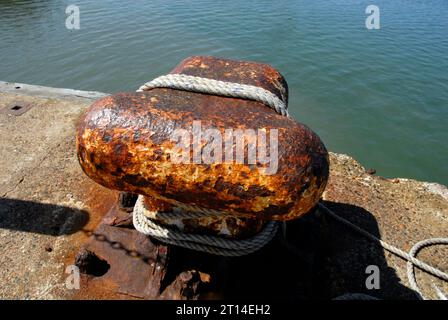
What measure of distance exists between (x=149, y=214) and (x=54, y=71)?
783 centimetres

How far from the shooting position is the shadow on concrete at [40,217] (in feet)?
10.1

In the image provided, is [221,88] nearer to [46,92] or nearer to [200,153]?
[200,153]

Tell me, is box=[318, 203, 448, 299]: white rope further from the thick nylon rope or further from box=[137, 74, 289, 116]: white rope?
box=[137, 74, 289, 116]: white rope

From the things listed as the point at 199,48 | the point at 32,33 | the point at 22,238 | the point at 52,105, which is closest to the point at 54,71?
the point at 32,33

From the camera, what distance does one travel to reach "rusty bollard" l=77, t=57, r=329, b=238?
1623 millimetres

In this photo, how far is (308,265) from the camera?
260cm

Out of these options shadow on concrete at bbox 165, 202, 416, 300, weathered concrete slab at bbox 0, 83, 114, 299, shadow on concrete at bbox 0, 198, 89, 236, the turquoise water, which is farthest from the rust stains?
the turquoise water

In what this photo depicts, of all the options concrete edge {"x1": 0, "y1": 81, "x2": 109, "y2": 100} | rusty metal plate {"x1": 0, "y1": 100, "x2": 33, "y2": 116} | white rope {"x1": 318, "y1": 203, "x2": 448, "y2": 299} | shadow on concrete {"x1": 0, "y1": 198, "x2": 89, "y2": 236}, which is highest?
concrete edge {"x1": 0, "y1": 81, "x2": 109, "y2": 100}

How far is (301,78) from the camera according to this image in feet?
27.8

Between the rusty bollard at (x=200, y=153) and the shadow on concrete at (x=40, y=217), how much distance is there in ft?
4.70

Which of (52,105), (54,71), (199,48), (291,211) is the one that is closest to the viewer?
(291,211)

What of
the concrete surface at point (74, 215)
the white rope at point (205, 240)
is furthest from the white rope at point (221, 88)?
the concrete surface at point (74, 215)

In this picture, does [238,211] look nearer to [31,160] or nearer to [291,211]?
[291,211]

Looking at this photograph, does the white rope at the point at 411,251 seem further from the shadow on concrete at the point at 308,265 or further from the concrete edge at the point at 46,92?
the concrete edge at the point at 46,92
